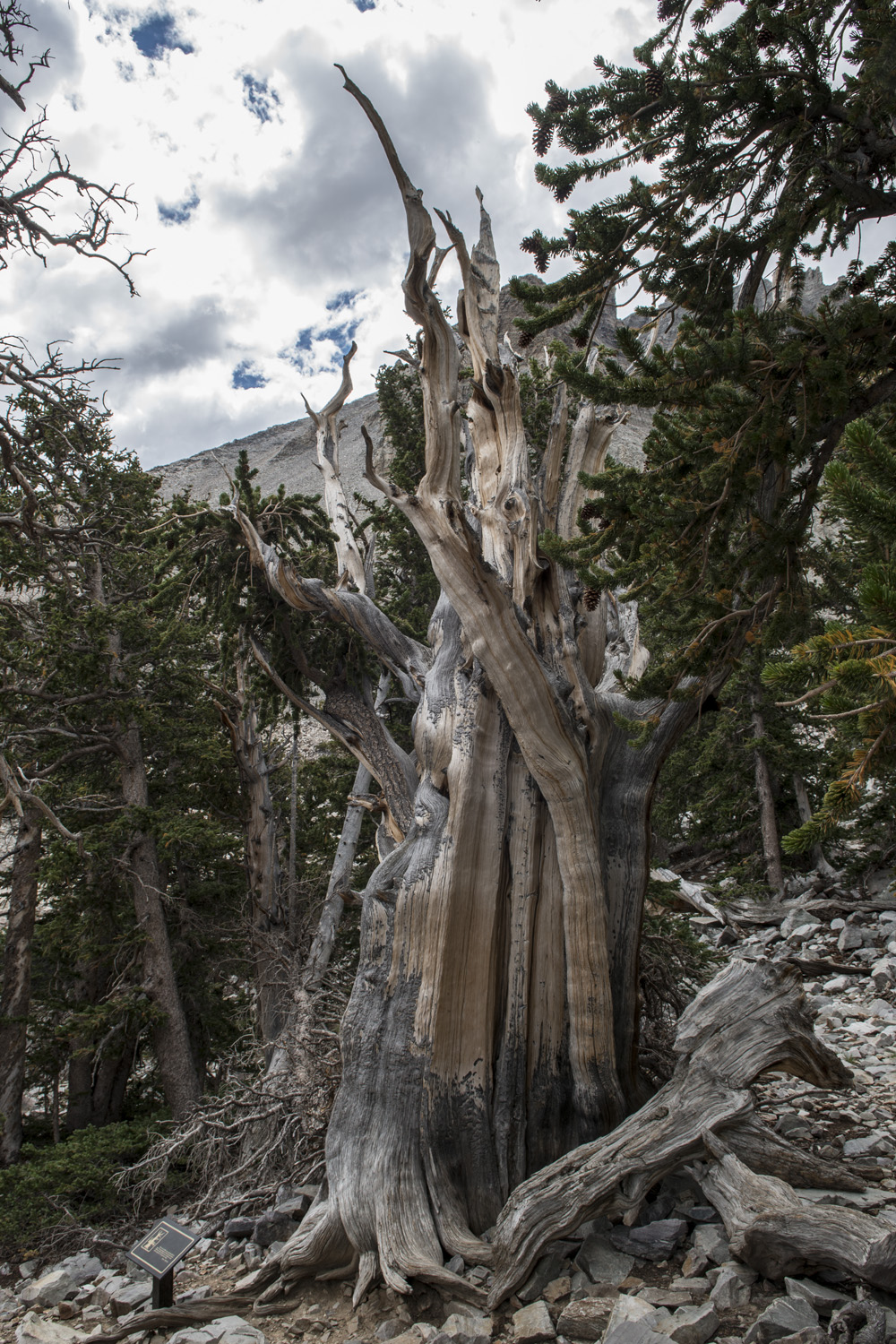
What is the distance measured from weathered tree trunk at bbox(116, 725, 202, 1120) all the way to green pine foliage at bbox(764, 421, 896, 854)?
804 centimetres

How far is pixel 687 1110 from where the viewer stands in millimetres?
3723

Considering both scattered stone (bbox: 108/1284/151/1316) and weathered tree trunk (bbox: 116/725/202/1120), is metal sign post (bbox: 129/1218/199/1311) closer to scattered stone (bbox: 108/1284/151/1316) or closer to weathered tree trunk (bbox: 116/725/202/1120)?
scattered stone (bbox: 108/1284/151/1316)

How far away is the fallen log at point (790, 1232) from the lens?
2.77 meters

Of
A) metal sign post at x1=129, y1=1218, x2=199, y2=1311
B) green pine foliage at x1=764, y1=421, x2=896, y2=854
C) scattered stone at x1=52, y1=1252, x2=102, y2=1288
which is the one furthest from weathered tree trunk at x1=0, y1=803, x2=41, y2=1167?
green pine foliage at x1=764, y1=421, x2=896, y2=854

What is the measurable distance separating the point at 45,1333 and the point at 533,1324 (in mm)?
2828

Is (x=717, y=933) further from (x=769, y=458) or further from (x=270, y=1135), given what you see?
(x=769, y=458)

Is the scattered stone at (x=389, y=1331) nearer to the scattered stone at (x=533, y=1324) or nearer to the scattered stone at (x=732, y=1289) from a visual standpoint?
the scattered stone at (x=533, y=1324)

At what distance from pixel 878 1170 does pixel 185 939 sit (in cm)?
880

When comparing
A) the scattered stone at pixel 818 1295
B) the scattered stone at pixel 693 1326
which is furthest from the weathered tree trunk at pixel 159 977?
the scattered stone at pixel 818 1295

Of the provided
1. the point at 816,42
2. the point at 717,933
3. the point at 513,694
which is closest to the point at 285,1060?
the point at 513,694

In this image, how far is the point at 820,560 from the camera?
12.9 ft

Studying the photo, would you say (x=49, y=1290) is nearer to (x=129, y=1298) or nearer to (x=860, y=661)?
(x=129, y=1298)

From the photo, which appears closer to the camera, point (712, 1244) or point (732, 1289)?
point (732, 1289)

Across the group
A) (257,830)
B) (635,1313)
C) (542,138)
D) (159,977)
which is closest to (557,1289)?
(635,1313)
